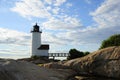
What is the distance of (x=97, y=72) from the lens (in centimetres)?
1456

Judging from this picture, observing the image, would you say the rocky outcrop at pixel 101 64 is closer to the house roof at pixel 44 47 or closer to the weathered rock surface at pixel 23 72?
the weathered rock surface at pixel 23 72

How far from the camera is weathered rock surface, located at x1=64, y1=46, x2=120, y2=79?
13.7 m

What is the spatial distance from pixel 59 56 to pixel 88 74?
71026 millimetres

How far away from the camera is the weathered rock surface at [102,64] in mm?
13656

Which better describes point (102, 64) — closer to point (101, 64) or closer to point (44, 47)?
point (101, 64)

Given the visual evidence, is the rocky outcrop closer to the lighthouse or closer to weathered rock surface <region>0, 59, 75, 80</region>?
weathered rock surface <region>0, 59, 75, 80</region>

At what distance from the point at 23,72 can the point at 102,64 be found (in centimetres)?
502

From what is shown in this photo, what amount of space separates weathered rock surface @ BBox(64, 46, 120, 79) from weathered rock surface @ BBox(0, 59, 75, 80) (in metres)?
2.64

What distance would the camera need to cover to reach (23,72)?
1102 cm

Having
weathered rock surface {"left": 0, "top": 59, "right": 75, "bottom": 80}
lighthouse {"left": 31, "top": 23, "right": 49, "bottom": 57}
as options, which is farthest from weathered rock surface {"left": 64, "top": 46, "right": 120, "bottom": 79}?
lighthouse {"left": 31, "top": 23, "right": 49, "bottom": 57}

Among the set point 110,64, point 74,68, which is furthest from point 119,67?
point 74,68

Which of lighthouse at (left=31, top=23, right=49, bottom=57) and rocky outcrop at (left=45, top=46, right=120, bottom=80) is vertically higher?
lighthouse at (left=31, top=23, right=49, bottom=57)

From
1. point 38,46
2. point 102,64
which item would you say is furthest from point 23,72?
point 38,46

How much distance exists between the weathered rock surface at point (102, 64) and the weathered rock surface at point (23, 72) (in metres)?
2.64
